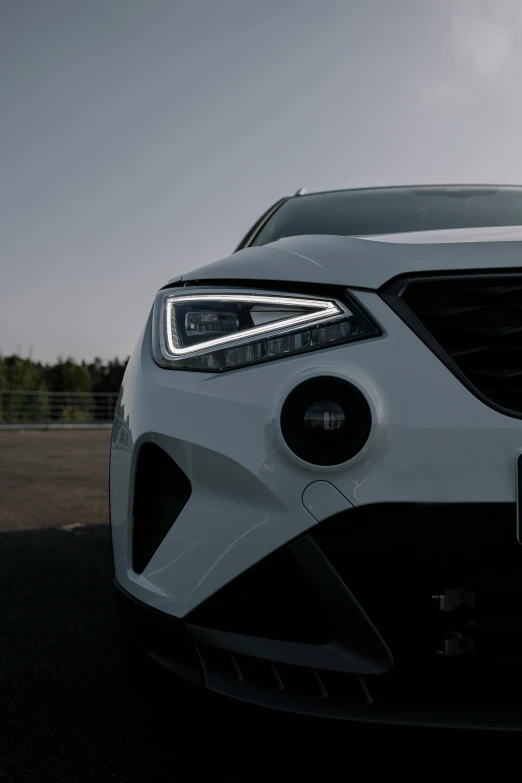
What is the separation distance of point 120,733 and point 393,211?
206 cm

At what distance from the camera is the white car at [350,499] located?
3.92 ft

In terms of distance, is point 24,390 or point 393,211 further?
point 24,390

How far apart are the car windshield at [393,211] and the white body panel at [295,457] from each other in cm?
115

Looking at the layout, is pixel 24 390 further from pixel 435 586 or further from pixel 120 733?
pixel 435 586

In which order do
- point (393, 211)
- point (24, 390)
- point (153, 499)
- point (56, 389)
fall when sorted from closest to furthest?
point (153, 499)
point (393, 211)
point (24, 390)
point (56, 389)

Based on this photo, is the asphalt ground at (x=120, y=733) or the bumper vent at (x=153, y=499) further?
the bumper vent at (x=153, y=499)

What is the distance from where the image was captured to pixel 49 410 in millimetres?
28984

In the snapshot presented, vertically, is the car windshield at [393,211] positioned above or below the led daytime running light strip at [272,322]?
above

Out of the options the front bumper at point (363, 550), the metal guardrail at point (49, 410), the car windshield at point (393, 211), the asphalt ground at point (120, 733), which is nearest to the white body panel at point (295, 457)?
the front bumper at point (363, 550)

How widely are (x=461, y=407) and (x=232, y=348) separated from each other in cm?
45

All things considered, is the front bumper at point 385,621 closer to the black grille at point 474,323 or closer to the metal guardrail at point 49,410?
the black grille at point 474,323

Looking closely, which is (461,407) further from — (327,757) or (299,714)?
(327,757)

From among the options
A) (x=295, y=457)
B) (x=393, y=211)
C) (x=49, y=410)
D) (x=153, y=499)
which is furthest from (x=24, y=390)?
(x=295, y=457)

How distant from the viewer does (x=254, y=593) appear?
49.7 inches
